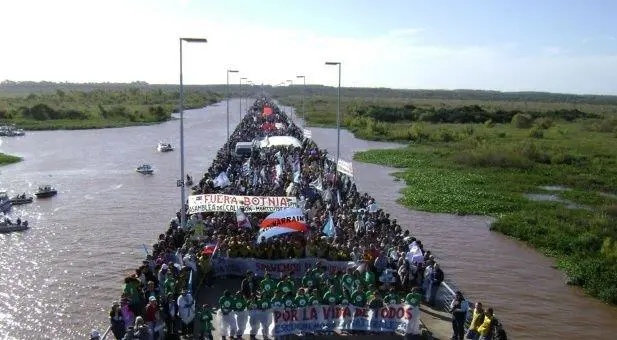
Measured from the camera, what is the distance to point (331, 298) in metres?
13.5

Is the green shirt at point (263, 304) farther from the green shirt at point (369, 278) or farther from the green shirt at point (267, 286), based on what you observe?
the green shirt at point (369, 278)

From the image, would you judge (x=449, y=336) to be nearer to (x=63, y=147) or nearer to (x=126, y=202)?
(x=126, y=202)

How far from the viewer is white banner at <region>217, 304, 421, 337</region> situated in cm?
1320

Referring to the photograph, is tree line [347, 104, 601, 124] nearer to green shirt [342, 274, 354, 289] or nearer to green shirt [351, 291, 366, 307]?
green shirt [342, 274, 354, 289]

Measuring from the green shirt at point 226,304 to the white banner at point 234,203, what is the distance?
7.70m

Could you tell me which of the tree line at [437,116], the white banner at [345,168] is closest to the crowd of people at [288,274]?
the white banner at [345,168]

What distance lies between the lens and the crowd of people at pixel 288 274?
1318 cm

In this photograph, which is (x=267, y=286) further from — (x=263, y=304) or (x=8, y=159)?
(x=8, y=159)

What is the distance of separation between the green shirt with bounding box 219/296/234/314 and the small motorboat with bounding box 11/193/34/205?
1021 inches

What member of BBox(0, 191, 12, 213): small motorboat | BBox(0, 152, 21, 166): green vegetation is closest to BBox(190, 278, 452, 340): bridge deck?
BBox(0, 191, 12, 213): small motorboat

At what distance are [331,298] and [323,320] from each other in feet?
1.73

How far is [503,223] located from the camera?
102ft

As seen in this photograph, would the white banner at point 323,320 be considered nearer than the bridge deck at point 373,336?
Yes

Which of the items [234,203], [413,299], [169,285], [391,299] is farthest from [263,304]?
[234,203]
